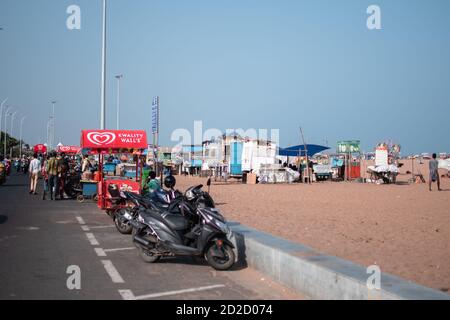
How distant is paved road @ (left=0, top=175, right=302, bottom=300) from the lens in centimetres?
661

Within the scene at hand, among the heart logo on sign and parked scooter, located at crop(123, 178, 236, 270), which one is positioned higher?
the heart logo on sign

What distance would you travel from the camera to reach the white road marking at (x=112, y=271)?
733 cm

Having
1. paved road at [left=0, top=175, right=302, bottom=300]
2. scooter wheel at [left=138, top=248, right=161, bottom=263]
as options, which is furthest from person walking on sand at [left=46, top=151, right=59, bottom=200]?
scooter wheel at [left=138, top=248, right=161, bottom=263]

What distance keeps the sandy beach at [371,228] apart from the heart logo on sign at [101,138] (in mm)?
4425

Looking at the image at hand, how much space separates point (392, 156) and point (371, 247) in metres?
32.4

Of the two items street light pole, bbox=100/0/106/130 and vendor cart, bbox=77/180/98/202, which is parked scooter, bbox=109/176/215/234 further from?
street light pole, bbox=100/0/106/130

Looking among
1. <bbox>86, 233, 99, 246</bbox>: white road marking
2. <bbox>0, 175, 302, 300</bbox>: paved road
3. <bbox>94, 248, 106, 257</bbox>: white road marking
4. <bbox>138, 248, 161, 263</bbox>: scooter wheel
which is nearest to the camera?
<bbox>0, 175, 302, 300</bbox>: paved road

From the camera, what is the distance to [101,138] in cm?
1661

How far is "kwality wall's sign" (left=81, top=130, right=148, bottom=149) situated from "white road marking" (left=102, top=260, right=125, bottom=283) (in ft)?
27.7

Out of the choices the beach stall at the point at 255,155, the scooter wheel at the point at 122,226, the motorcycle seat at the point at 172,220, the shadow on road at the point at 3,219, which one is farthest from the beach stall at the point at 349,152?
the motorcycle seat at the point at 172,220

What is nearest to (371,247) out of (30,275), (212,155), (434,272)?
(434,272)
